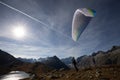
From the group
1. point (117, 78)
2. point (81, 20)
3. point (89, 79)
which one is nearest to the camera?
point (117, 78)

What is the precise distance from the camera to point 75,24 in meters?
29.4

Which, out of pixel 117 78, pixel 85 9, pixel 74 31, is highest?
pixel 85 9

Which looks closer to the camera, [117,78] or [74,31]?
[117,78]

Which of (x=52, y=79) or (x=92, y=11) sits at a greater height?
(x=92, y=11)

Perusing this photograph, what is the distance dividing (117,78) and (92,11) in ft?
41.3

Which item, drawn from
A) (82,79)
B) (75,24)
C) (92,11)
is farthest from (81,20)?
(82,79)

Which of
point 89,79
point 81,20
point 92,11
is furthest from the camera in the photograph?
point 81,20

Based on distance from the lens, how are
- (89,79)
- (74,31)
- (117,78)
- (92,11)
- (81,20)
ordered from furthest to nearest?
(74,31) < (81,20) < (92,11) < (89,79) < (117,78)

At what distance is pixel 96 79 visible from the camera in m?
17.5

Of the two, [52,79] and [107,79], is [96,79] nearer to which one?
[107,79]

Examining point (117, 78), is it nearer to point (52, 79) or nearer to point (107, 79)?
point (107, 79)

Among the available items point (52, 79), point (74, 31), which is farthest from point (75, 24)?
point (52, 79)

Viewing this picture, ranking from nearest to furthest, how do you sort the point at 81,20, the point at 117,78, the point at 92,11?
the point at 117,78, the point at 92,11, the point at 81,20

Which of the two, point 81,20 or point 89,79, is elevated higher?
point 81,20
